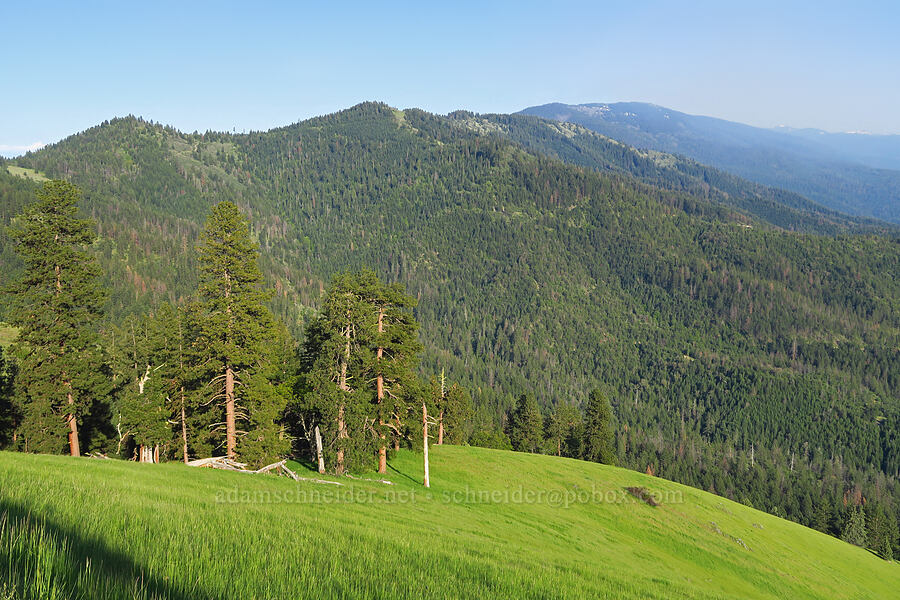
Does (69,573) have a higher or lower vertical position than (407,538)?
higher

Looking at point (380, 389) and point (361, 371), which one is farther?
point (380, 389)

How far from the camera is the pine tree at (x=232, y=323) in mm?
29141

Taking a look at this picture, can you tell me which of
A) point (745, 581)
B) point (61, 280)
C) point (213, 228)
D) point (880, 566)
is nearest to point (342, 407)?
point (213, 228)

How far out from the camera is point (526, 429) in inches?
3447

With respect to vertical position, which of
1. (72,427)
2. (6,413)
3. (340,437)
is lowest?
(6,413)

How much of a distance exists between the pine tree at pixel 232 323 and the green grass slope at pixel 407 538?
803cm

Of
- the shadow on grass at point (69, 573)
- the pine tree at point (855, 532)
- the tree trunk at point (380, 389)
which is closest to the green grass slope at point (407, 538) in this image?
the shadow on grass at point (69, 573)

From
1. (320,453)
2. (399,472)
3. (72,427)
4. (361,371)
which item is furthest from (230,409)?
(399,472)

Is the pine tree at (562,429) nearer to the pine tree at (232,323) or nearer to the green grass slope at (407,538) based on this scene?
the green grass slope at (407,538)

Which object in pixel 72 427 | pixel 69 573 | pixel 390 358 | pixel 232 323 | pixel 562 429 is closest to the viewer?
pixel 69 573

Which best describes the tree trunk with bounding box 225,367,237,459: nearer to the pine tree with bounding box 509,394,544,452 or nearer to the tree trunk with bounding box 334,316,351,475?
the tree trunk with bounding box 334,316,351,475

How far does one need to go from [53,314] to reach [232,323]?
1078 centimetres

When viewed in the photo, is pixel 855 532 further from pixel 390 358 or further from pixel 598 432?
pixel 390 358

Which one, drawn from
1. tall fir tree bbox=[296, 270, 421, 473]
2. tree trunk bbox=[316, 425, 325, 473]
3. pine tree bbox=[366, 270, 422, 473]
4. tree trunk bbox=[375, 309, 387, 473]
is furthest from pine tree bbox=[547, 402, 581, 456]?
tree trunk bbox=[316, 425, 325, 473]
